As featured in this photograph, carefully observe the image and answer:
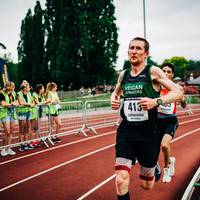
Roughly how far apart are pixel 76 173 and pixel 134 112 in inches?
132

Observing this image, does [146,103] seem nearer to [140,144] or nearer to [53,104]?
[140,144]

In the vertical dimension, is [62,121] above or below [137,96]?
below

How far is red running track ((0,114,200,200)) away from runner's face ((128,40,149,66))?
232 centimetres

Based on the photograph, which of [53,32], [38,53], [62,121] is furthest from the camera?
[38,53]

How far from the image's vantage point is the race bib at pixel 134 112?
3537mm

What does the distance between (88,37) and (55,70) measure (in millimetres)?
6859

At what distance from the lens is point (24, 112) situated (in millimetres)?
9398

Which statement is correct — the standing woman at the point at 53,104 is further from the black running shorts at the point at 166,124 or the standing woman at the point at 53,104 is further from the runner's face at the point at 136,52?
the runner's face at the point at 136,52

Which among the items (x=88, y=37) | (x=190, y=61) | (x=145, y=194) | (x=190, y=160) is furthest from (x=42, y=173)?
(x=190, y=61)

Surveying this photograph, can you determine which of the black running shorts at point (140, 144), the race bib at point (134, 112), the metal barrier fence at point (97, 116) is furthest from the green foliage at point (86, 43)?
the black running shorts at point (140, 144)

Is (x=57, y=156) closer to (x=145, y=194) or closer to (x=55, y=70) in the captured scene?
(x=145, y=194)

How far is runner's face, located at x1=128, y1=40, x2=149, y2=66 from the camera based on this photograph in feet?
11.8

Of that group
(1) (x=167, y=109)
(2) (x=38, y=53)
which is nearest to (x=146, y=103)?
(1) (x=167, y=109)

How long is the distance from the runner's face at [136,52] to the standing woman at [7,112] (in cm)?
596
